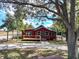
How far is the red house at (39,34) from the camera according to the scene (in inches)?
1766

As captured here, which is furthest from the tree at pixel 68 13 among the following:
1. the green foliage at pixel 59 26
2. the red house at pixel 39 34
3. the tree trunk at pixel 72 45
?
the red house at pixel 39 34

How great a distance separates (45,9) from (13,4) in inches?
65.4

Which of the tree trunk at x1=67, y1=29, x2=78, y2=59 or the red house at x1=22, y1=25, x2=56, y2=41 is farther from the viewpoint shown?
the red house at x1=22, y1=25, x2=56, y2=41

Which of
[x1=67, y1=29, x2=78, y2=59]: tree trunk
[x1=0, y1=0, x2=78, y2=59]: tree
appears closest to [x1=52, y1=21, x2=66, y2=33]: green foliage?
[x1=0, y1=0, x2=78, y2=59]: tree

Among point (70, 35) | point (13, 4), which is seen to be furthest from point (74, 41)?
point (13, 4)

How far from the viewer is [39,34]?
4600 cm

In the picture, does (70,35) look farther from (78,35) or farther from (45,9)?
(45,9)

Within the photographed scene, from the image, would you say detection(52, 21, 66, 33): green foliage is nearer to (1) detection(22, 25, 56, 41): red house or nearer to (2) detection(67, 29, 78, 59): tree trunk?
(2) detection(67, 29, 78, 59): tree trunk

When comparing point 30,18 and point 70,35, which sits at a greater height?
point 30,18

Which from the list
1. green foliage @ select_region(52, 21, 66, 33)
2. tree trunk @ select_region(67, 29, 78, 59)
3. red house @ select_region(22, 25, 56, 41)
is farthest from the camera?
red house @ select_region(22, 25, 56, 41)

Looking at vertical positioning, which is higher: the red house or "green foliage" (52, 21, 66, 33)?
"green foliage" (52, 21, 66, 33)

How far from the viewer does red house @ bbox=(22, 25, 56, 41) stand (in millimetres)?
44850

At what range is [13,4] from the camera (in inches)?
437

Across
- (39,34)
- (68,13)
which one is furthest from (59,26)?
(39,34)
